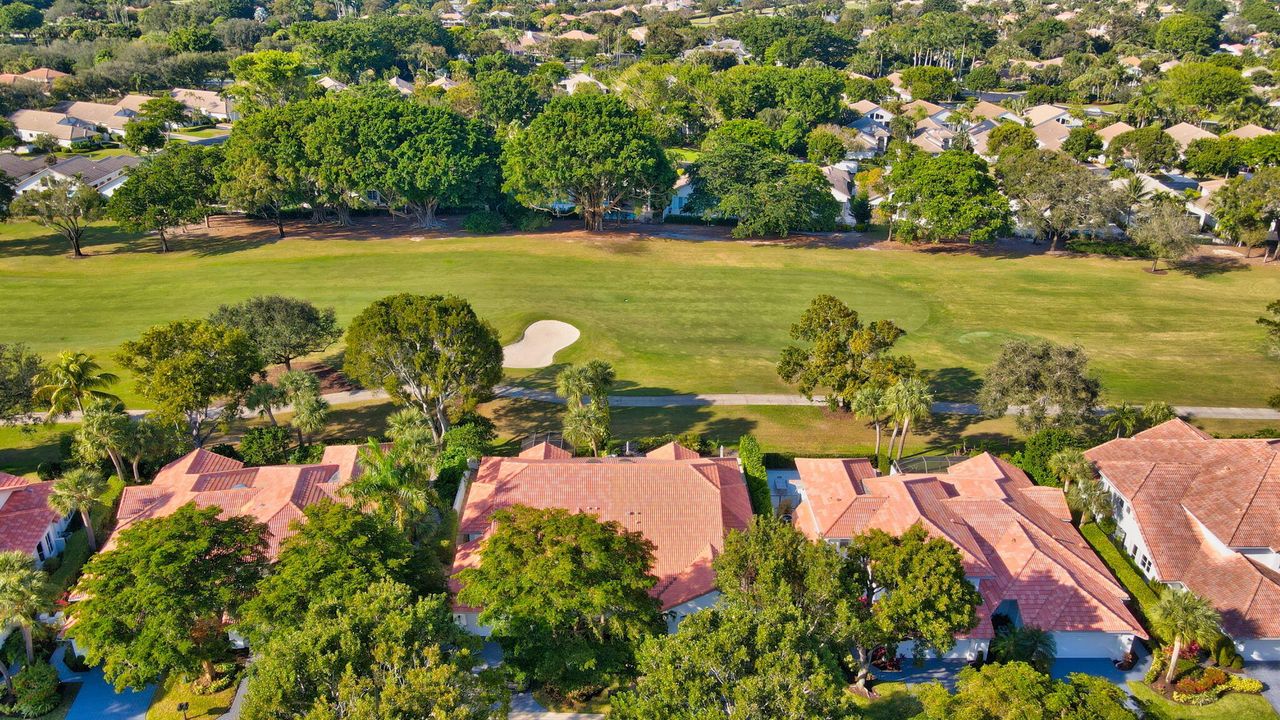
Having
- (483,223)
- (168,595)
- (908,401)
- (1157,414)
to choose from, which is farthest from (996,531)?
(483,223)

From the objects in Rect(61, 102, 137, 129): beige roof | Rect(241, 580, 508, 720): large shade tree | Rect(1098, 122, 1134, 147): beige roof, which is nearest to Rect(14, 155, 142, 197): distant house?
Rect(61, 102, 137, 129): beige roof

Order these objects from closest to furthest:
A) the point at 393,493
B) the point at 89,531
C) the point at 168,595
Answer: the point at 168,595
the point at 393,493
the point at 89,531

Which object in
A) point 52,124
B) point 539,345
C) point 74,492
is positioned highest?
point 52,124

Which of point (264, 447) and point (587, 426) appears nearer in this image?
point (587, 426)

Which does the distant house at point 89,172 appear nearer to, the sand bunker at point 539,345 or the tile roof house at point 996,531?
the sand bunker at point 539,345

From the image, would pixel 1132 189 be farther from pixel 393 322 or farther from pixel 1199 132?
pixel 393 322

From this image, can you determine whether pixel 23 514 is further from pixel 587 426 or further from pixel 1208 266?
pixel 1208 266

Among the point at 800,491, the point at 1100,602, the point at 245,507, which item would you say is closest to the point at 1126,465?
the point at 1100,602

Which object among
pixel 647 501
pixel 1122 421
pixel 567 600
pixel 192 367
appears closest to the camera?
pixel 567 600
